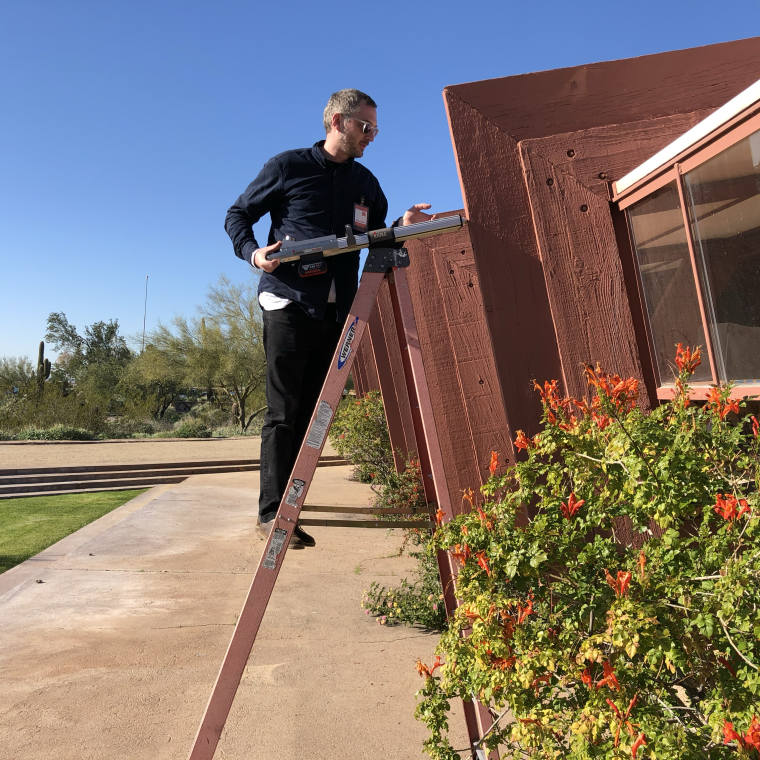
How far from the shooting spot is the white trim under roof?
209 centimetres

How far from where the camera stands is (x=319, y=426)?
1975 millimetres

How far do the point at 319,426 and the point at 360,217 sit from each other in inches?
38.3

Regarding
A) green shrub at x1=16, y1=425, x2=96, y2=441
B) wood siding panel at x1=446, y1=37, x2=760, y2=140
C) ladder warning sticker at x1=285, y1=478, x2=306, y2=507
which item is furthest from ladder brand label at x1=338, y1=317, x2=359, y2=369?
green shrub at x1=16, y1=425, x2=96, y2=441

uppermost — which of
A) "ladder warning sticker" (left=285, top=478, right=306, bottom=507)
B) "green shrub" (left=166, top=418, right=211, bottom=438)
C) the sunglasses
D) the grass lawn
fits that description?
the sunglasses

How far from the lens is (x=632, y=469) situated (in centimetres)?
152

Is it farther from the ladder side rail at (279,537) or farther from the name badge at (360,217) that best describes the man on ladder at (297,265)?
the ladder side rail at (279,537)

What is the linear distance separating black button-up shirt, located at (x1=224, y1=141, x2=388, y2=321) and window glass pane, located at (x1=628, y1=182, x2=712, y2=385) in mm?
1097

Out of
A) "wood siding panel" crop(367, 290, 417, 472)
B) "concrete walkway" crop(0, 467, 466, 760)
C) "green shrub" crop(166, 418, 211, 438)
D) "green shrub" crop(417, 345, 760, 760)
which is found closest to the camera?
"green shrub" crop(417, 345, 760, 760)

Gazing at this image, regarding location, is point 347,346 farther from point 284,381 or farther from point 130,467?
point 130,467

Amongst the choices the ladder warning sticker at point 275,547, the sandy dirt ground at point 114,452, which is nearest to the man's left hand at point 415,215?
the ladder warning sticker at point 275,547

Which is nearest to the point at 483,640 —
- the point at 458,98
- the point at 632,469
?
the point at 632,469

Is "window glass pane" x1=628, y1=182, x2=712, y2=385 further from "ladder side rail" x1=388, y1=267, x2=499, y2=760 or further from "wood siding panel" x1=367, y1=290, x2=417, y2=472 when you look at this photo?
"wood siding panel" x1=367, y1=290, x2=417, y2=472

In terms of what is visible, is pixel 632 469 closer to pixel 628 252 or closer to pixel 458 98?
pixel 628 252

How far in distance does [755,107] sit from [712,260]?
557 mm
